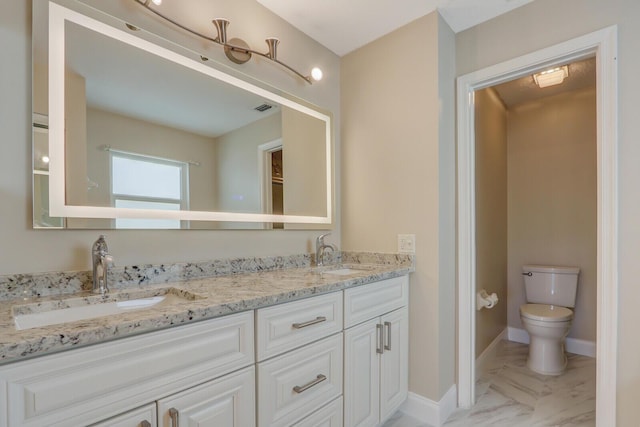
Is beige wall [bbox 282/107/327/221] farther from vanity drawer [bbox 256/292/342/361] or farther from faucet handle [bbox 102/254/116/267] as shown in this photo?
faucet handle [bbox 102/254/116/267]

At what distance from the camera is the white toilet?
234 cm

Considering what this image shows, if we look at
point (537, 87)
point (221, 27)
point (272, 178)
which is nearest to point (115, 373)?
point (272, 178)

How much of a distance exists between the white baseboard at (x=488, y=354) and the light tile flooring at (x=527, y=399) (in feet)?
0.15

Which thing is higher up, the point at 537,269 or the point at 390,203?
the point at 390,203

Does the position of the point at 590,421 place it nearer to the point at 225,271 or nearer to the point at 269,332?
the point at 269,332

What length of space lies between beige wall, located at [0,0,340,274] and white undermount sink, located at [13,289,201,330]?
18 centimetres

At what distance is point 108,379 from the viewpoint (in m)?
0.72

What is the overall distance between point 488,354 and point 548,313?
575mm

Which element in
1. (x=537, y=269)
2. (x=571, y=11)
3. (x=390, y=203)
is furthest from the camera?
(x=537, y=269)

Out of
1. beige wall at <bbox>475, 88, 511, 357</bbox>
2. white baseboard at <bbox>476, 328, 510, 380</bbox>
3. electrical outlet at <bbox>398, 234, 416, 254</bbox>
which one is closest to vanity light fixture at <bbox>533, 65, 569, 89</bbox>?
beige wall at <bbox>475, 88, 511, 357</bbox>

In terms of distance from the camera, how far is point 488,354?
2594mm

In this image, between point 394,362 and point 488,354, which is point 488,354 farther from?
point 394,362

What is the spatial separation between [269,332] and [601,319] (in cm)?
155

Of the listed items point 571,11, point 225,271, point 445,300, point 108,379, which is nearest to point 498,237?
point 445,300
